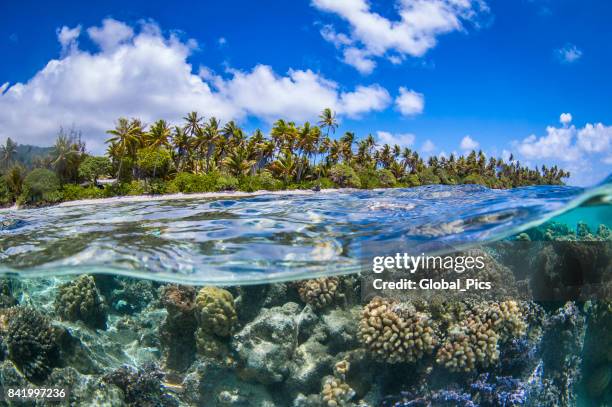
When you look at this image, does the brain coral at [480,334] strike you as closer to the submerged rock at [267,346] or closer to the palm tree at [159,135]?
the submerged rock at [267,346]

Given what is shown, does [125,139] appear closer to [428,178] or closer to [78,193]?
[78,193]

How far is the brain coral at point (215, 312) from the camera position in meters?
7.20

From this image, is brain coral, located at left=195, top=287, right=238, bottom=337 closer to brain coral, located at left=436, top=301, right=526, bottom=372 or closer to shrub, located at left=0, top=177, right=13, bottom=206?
brain coral, located at left=436, top=301, right=526, bottom=372

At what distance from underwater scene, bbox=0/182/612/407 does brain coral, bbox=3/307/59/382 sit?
3 centimetres

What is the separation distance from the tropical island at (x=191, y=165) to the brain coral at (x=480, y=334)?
38516 mm

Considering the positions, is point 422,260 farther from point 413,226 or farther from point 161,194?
point 161,194

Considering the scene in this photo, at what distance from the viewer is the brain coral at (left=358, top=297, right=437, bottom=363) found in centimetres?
664

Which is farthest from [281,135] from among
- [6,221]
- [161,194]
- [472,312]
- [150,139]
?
[472,312]

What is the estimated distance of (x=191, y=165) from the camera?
58.2 meters

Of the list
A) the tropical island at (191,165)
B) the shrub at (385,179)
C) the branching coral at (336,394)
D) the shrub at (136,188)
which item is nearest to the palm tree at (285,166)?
the tropical island at (191,165)

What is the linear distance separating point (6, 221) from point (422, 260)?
1091cm

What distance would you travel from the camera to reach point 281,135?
5891cm

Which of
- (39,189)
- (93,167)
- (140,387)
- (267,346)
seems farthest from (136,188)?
(267,346)

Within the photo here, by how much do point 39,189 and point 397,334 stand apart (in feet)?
137
